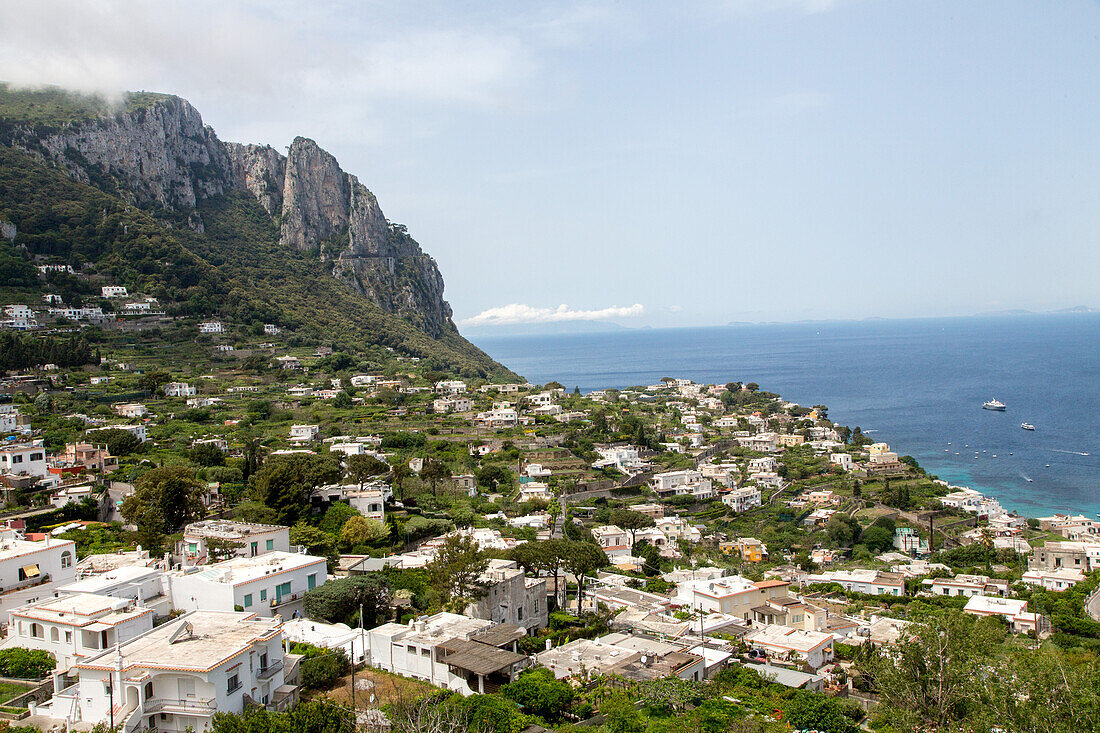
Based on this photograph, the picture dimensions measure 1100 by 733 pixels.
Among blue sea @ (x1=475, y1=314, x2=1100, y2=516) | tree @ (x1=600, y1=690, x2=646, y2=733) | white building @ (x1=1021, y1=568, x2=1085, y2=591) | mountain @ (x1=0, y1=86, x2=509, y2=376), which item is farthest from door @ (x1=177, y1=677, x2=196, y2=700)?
mountain @ (x1=0, y1=86, x2=509, y2=376)

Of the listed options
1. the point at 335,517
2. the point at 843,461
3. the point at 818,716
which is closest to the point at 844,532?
the point at 843,461

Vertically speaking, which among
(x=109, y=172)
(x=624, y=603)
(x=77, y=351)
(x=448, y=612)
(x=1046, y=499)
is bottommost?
(x=1046, y=499)

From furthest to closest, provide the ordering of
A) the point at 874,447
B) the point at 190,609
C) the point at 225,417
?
the point at 874,447 < the point at 225,417 < the point at 190,609

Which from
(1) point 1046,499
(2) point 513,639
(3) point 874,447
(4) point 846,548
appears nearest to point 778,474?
(3) point 874,447

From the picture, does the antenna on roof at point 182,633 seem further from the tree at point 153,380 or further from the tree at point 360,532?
the tree at point 153,380

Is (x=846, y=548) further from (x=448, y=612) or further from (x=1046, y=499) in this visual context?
(x=448, y=612)

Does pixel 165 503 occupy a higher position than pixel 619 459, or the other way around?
pixel 165 503

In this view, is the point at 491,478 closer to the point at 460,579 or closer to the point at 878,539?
the point at 878,539
